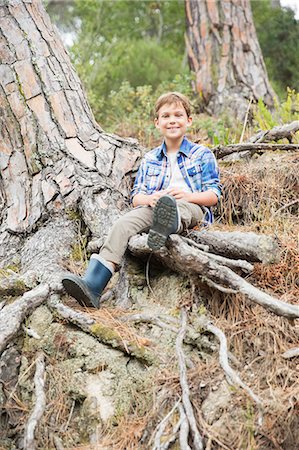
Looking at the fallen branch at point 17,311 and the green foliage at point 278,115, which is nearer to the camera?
the fallen branch at point 17,311

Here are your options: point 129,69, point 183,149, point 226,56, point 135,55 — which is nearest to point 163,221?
point 183,149

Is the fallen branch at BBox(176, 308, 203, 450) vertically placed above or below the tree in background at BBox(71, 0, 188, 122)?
below

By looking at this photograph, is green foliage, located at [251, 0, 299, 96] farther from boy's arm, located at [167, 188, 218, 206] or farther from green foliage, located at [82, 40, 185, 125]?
boy's arm, located at [167, 188, 218, 206]

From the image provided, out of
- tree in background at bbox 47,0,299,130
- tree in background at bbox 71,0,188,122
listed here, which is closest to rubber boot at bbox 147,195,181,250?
tree in background at bbox 47,0,299,130

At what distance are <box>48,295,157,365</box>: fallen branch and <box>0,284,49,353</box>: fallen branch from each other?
3.9 inches

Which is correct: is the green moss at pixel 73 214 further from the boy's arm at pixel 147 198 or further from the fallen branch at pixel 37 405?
the fallen branch at pixel 37 405

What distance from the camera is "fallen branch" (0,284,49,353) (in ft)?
9.18

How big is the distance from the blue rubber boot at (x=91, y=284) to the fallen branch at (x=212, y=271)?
28 cm

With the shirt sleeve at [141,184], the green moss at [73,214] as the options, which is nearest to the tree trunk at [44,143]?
the green moss at [73,214]

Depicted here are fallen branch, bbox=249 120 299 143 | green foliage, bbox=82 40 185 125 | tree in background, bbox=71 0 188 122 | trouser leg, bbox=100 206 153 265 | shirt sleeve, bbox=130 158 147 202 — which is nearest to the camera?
trouser leg, bbox=100 206 153 265

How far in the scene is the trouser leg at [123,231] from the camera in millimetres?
3133

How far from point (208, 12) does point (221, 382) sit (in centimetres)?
558

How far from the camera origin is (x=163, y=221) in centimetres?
292

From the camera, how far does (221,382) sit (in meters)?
2.59
